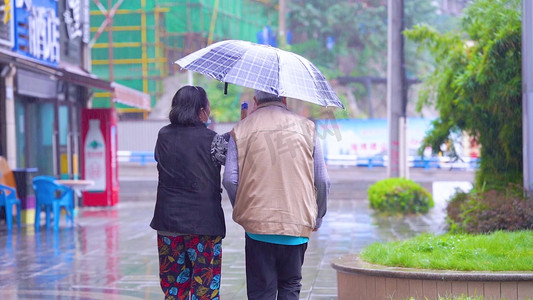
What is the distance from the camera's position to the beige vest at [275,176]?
460 cm

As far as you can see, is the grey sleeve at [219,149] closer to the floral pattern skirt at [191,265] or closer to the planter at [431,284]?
the floral pattern skirt at [191,265]

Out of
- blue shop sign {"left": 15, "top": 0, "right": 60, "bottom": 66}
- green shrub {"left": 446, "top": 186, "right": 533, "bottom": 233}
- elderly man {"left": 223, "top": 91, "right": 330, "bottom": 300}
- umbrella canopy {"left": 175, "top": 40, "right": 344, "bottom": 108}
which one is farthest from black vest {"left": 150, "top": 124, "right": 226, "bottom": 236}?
blue shop sign {"left": 15, "top": 0, "right": 60, "bottom": 66}

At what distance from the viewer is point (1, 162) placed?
1408cm

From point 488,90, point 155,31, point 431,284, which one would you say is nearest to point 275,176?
point 431,284

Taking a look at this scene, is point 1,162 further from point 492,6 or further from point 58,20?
point 492,6

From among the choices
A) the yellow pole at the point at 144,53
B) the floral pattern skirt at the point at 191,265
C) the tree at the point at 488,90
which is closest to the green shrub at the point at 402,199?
the tree at the point at 488,90

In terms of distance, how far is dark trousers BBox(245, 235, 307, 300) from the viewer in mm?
4746

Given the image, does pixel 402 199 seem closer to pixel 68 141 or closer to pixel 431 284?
pixel 68 141

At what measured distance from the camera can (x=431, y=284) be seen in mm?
5758

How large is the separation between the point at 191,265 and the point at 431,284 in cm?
174

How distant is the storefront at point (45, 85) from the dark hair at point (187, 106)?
8535 millimetres

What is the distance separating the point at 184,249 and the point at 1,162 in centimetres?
985

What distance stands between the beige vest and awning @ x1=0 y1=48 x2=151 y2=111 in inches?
358

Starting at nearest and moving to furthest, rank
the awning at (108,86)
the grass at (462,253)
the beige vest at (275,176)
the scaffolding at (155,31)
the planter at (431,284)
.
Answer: the beige vest at (275,176) < the planter at (431,284) < the grass at (462,253) < the awning at (108,86) < the scaffolding at (155,31)
